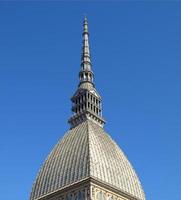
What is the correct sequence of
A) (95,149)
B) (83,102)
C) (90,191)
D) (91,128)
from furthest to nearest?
(83,102) < (91,128) < (95,149) < (90,191)

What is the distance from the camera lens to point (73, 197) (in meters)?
67.1

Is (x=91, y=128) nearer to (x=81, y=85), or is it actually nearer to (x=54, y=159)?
(x=54, y=159)

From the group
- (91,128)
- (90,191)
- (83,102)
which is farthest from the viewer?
(83,102)

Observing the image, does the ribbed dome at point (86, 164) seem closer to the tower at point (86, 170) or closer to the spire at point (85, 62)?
the tower at point (86, 170)

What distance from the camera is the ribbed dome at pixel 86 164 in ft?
222

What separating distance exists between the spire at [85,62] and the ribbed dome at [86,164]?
12.6 meters

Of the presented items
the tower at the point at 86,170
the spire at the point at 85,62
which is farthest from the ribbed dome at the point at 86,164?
the spire at the point at 85,62

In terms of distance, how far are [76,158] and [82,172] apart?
2.79 meters

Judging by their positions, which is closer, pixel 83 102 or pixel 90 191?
pixel 90 191

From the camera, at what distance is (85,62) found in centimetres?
8988

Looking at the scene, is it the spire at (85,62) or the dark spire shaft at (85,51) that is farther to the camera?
the dark spire shaft at (85,51)

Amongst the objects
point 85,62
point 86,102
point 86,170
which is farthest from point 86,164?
point 85,62


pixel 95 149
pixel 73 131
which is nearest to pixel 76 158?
pixel 95 149

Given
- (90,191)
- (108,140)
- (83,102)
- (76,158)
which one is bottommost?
(90,191)
